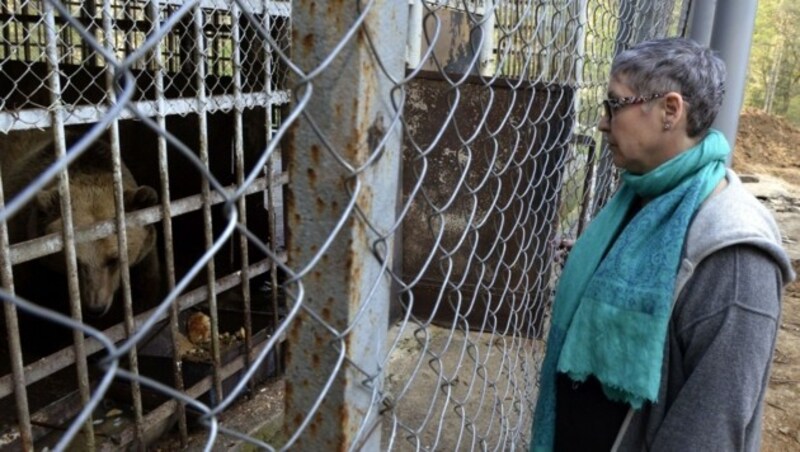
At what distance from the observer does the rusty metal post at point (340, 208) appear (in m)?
0.94

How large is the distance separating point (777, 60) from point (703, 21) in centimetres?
3308

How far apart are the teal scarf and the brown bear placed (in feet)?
10.8

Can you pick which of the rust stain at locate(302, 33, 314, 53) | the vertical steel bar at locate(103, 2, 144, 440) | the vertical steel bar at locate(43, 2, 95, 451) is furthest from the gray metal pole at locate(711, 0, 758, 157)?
the rust stain at locate(302, 33, 314, 53)

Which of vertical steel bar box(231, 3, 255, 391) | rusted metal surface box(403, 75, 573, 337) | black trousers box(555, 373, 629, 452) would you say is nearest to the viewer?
black trousers box(555, 373, 629, 452)

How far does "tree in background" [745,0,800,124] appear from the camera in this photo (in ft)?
105

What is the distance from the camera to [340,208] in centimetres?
100

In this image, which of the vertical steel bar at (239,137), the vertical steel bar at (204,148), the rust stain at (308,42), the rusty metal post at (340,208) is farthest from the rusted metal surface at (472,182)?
the rust stain at (308,42)

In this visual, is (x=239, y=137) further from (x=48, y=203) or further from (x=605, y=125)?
(x=605, y=125)

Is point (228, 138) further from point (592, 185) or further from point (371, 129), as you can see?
point (371, 129)

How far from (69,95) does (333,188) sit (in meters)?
7.18

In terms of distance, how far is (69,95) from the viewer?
23.7ft

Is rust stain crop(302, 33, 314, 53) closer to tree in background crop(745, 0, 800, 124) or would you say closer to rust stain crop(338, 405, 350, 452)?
rust stain crop(338, 405, 350, 452)

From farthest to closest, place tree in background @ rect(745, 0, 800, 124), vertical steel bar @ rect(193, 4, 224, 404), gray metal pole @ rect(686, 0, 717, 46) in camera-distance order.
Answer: tree in background @ rect(745, 0, 800, 124) < gray metal pole @ rect(686, 0, 717, 46) < vertical steel bar @ rect(193, 4, 224, 404)

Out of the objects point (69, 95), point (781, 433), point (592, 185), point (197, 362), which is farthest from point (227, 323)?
point (781, 433)
